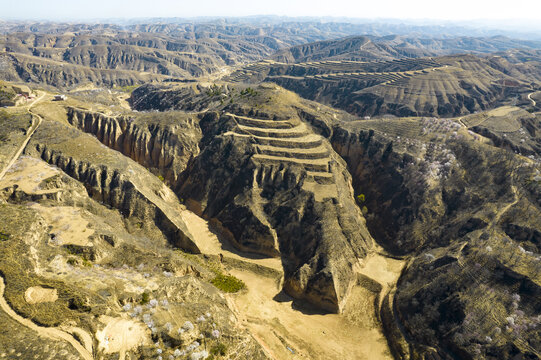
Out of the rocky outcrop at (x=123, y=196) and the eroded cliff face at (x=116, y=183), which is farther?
the eroded cliff face at (x=116, y=183)

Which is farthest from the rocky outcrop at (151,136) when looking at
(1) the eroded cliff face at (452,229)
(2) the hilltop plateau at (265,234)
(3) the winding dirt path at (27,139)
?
(1) the eroded cliff face at (452,229)

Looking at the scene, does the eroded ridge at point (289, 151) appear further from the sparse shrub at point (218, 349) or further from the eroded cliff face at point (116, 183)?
the sparse shrub at point (218, 349)

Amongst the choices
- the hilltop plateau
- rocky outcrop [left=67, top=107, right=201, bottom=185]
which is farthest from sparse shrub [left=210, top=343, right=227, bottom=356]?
rocky outcrop [left=67, top=107, right=201, bottom=185]

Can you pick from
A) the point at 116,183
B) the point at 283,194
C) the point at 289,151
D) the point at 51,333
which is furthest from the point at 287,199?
the point at 51,333

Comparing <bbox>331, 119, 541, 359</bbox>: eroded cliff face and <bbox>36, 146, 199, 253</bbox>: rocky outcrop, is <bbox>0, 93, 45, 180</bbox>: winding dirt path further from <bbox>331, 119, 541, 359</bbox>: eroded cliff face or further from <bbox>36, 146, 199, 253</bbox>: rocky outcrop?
<bbox>331, 119, 541, 359</bbox>: eroded cliff face

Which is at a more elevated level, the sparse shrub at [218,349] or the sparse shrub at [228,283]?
the sparse shrub at [218,349]

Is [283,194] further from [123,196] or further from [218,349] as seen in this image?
[218,349]
